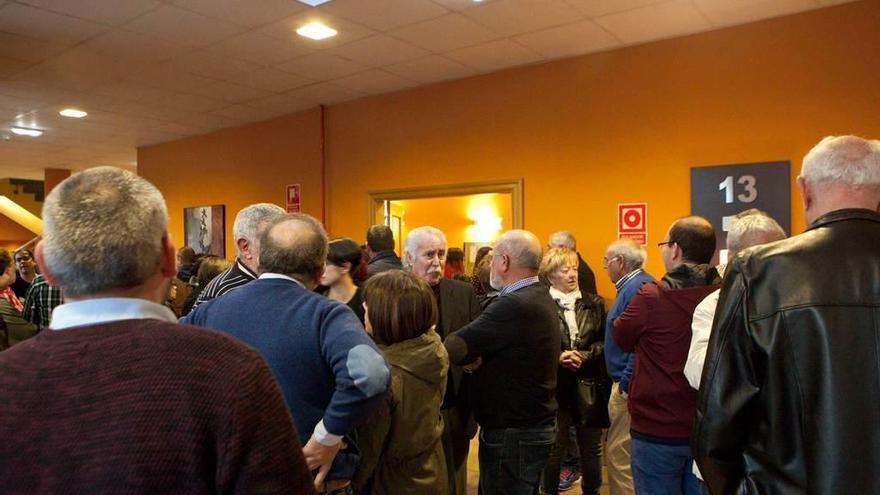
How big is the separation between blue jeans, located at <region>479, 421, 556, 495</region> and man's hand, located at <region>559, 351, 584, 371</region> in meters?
0.88

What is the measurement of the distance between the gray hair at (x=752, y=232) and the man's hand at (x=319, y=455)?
164 centimetres

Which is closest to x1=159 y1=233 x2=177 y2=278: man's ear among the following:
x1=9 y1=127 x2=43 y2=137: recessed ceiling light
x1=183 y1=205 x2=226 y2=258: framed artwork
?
x1=183 y1=205 x2=226 y2=258: framed artwork

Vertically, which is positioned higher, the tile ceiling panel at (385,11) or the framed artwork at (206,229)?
the tile ceiling panel at (385,11)

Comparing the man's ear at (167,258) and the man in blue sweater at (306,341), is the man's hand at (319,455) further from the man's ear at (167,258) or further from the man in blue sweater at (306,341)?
the man's ear at (167,258)

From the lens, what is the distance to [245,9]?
4293mm

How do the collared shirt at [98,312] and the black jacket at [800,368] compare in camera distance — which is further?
the black jacket at [800,368]

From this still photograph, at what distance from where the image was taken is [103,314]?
87cm

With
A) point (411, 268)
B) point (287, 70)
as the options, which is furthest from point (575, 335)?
point (287, 70)

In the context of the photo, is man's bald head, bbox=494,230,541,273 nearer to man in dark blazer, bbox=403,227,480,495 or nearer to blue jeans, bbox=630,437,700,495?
man in dark blazer, bbox=403,227,480,495

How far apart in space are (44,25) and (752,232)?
487 centimetres

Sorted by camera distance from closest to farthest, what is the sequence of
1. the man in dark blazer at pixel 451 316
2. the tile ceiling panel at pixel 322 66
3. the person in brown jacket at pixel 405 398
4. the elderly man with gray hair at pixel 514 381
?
the person in brown jacket at pixel 405 398
the elderly man with gray hair at pixel 514 381
the man in dark blazer at pixel 451 316
the tile ceiling panel at pixel 322 66

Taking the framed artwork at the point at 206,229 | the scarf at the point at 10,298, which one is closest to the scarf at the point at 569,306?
the scarf at the point at 10,298

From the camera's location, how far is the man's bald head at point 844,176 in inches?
57.0

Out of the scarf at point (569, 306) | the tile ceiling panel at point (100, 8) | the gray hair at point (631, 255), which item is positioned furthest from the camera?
the tile ceiling panel at point (100, 8)
